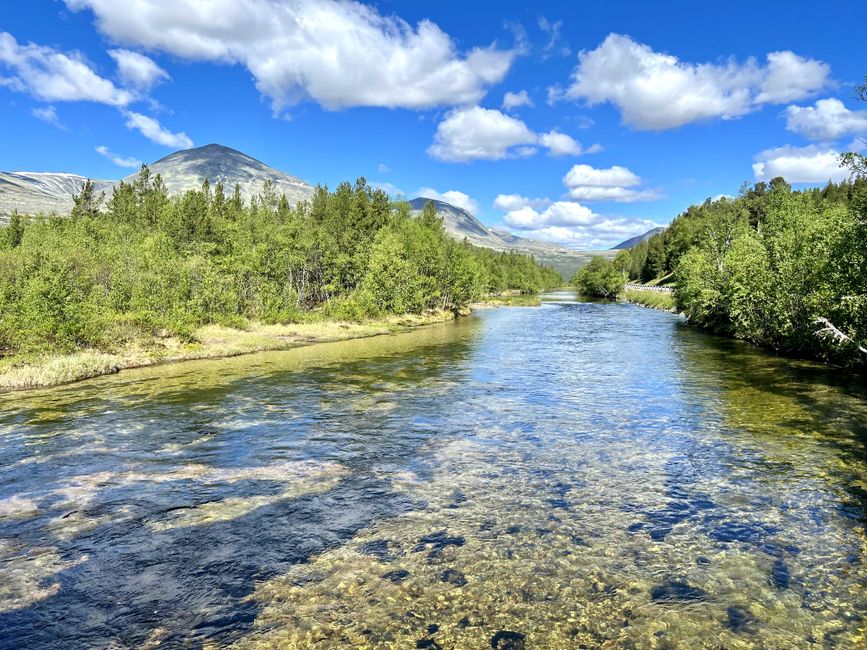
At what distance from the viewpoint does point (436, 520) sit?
48.2 feet

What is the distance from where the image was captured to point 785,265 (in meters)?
45.6

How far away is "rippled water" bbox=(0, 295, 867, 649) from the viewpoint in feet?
33.5

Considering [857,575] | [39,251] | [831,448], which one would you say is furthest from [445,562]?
[39,251]

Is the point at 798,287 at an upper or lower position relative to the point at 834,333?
upper

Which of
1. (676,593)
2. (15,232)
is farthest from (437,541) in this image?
(15,232)

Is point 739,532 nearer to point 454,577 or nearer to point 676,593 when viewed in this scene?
point 676,593

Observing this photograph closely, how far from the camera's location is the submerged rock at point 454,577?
37.7ft

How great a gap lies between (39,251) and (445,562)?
54310mm

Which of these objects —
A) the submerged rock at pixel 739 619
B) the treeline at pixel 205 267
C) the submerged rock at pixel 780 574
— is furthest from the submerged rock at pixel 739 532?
the treeline at pixel 205 267

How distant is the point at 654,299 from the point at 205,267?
10816cm

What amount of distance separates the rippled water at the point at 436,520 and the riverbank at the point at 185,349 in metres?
4.47

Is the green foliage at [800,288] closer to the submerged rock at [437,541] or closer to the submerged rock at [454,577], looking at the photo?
the submerged rock at [437,541]

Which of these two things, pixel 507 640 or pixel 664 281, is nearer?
pixel 507 640

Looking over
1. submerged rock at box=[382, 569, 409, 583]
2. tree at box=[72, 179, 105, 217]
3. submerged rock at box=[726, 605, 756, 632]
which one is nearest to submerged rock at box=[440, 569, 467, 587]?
submerged rock at box=[382, 569, 409, 583]
